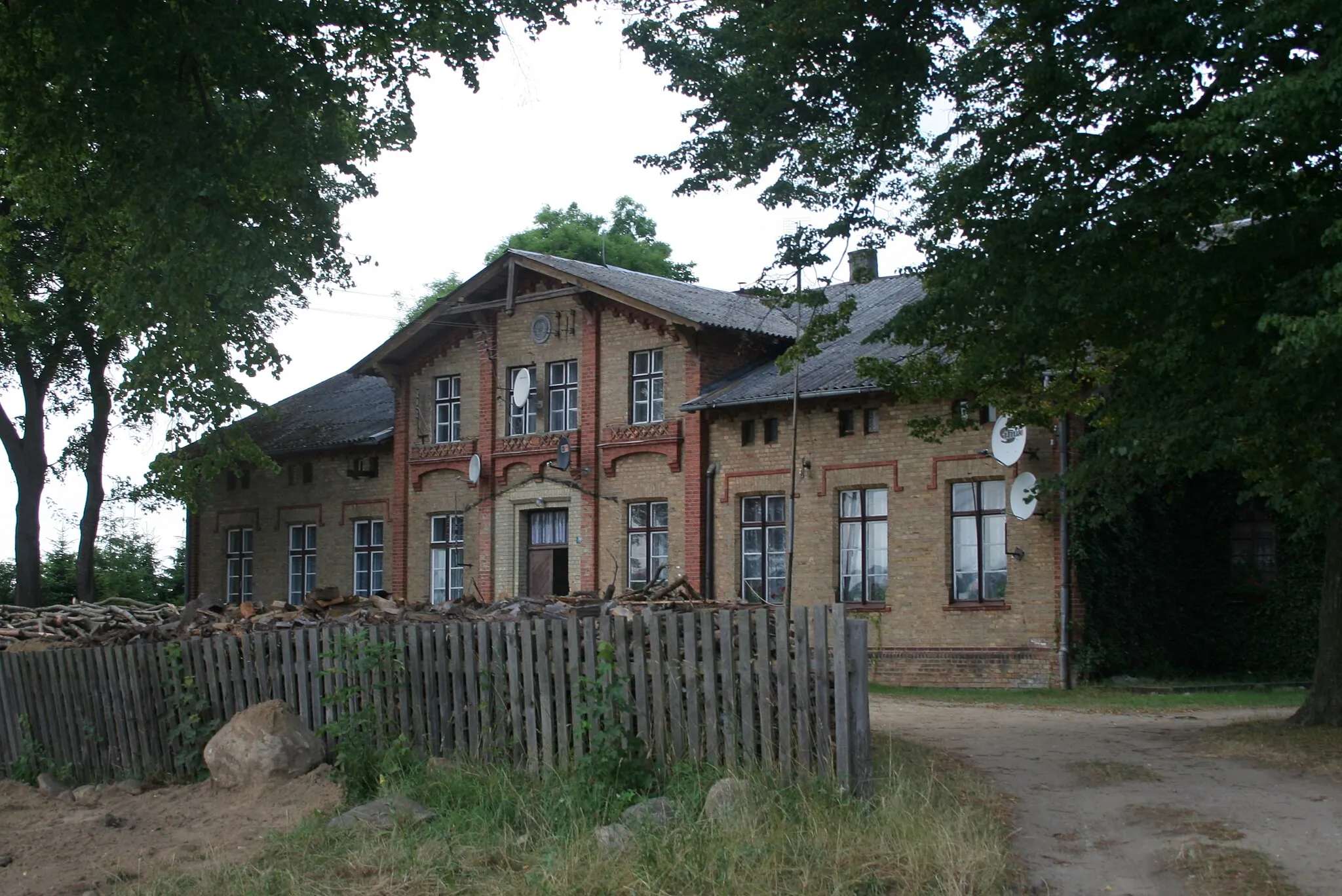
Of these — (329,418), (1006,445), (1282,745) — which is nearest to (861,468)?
(1006,445)

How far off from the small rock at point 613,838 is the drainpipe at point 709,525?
19046 millimetres

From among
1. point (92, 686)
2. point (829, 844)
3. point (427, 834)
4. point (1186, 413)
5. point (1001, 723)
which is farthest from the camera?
point (1001, 723)

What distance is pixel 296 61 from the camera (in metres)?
13.7

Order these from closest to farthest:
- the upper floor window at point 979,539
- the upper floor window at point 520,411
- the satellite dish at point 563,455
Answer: the upper floor window at point 979,539, the satellite dish at point 563,455, the upper floor window at point 520,411

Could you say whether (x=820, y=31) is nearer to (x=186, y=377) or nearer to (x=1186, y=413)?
(x=1186, y=413)

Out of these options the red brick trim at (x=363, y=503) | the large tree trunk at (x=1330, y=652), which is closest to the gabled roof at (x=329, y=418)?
the red brick trim at (x=363, y=503)

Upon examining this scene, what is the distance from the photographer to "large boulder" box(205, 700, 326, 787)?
10867 millimetres

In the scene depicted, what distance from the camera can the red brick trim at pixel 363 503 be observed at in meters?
33.5

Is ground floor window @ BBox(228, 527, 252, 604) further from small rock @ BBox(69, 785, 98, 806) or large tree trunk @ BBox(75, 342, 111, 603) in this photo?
small rock @ BBox(69, 785, 98, 806)

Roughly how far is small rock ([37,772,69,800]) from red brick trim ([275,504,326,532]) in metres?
21.8

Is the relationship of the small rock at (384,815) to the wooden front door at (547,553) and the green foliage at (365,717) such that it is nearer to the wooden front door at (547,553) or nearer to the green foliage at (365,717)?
the green foliage at (365,717)

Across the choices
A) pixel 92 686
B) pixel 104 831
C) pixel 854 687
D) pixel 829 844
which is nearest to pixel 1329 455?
pixel 854 687

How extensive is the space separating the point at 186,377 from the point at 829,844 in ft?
65.9

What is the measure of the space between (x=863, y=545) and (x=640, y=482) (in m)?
5.22
